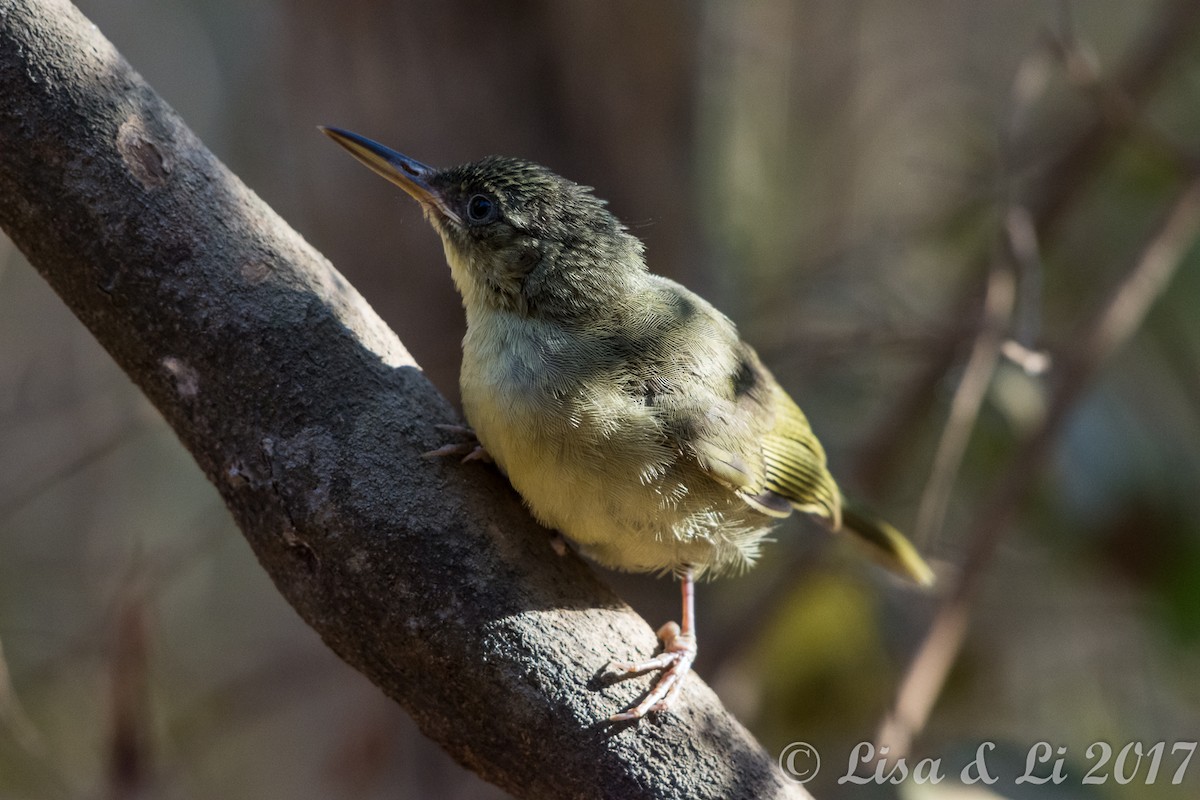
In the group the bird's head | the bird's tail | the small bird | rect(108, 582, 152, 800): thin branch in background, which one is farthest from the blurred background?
the bird's head

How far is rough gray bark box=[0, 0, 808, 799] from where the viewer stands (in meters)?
2.04

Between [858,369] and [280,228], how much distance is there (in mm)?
4248

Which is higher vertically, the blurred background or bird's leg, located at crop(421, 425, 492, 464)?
bird's leg, located at crop(421, 425, 492, 464)

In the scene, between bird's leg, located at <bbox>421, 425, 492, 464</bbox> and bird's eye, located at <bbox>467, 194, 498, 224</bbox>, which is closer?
bird's leg, located at <bbox>421, 425, 492, 464</bbox>

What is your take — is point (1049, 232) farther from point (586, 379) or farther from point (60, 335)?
point (60, 335)

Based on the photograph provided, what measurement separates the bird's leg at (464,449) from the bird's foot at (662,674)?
55 centimetres

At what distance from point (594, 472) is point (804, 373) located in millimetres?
2836

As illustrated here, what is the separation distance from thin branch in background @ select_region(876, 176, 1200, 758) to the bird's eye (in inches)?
82.8

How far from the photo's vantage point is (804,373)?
5.14 m

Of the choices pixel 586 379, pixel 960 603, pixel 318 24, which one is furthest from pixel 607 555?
pixel 318 24

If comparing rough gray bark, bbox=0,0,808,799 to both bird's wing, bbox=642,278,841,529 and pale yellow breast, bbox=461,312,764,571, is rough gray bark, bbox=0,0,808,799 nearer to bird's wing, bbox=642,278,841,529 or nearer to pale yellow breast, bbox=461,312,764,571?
pale yellow breast, bbox=461,312,764,571

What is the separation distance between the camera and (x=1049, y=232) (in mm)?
5176

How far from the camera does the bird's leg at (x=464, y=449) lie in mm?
2273

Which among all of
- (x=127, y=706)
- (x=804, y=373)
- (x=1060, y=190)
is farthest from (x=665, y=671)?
(x=1060, y=190)
